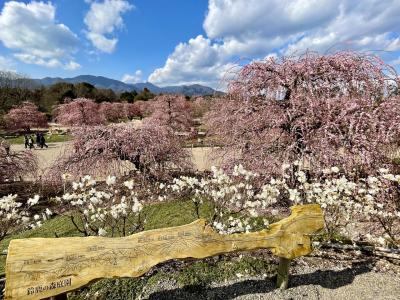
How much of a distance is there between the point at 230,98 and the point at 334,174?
350 cm

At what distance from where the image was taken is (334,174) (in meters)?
7.93

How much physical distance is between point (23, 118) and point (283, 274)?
37.1 m

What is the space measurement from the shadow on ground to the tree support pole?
142 millimetres

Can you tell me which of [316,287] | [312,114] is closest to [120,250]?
[316,287]

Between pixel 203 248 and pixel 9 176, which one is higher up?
pixel 203 248

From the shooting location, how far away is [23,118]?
3594 cm

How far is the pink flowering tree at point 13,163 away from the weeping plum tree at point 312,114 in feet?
26.6

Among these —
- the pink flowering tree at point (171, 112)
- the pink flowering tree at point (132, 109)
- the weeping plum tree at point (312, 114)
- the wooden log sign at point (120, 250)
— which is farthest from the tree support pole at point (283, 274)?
the pink flowering tree at point (132, 109)

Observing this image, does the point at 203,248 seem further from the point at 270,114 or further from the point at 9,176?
the point at 9,176

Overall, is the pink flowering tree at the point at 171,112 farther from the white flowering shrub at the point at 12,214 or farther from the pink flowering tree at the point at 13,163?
the white flowering shrub at the point at 12,214

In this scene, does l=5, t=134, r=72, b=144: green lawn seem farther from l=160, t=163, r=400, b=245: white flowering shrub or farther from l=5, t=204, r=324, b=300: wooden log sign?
l=5, t=204, r=324, b=300: wooden log sign

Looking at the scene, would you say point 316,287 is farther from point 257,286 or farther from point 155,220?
point 155,220

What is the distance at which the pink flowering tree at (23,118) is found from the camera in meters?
35.3

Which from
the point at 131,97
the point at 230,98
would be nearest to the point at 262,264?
the point at 230,98
